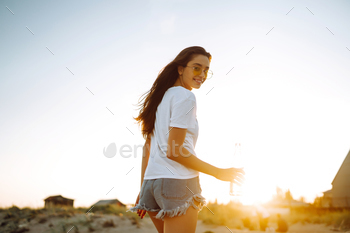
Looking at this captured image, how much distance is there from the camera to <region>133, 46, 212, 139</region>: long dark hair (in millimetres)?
1943

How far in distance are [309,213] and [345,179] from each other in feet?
10.6

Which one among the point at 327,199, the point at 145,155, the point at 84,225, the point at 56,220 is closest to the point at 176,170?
the point at 145,155

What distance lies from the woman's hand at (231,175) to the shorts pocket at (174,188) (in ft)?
0.66

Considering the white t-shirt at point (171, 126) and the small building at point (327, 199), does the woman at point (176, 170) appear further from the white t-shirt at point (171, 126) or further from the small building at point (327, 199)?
the small building at point (327, 199)

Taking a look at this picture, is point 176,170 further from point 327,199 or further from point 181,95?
point 327,199

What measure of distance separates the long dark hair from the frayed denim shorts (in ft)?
1.48

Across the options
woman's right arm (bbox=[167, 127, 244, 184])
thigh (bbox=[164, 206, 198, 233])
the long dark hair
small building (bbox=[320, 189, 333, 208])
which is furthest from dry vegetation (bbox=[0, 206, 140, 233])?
small building (bbox=[320, 189, 333, 208])

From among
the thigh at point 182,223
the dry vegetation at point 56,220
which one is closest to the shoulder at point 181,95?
the thigh at point 182,223

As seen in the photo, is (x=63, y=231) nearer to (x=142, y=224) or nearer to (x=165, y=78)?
(x=142, y=224)

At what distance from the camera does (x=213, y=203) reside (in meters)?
13.8

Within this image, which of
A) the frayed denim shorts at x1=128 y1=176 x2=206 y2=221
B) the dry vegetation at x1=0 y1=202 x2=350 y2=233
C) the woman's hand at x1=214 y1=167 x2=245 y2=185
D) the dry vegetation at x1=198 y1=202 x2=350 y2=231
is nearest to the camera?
the frayed denim shorts at x1=128 y1=176 x2=206 y2=221

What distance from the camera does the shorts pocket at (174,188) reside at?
154 centimetres

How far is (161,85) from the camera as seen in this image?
2055 mm

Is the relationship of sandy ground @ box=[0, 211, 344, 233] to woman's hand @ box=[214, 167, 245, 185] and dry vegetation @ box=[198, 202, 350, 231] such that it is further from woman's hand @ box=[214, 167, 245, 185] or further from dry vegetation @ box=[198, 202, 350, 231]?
woman's hand @ box=[214, 167, 245, 185]
